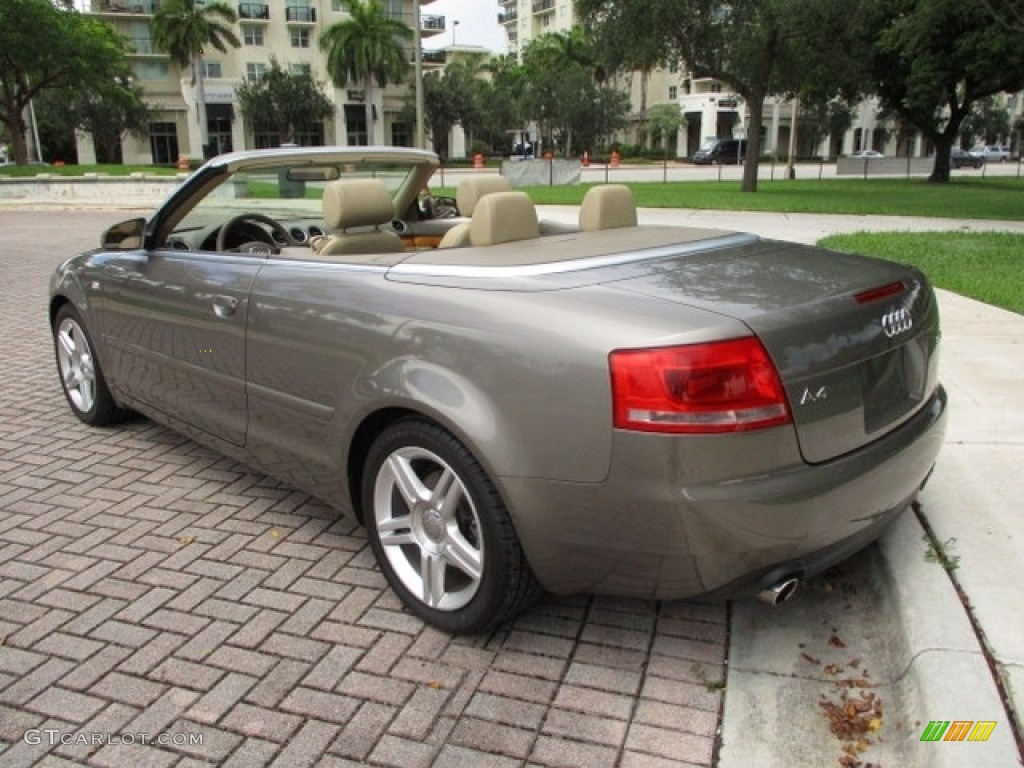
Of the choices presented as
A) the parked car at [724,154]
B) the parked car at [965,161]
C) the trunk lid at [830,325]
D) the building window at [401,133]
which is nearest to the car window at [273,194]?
the trunk lid at [830,325]

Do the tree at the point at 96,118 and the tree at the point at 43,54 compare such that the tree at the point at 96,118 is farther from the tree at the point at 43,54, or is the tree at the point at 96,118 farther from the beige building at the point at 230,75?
the tree at the point at 43,54

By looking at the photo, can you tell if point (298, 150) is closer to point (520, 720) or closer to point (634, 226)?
point (634, 226)

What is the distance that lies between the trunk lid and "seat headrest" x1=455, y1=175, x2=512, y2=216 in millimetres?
1472

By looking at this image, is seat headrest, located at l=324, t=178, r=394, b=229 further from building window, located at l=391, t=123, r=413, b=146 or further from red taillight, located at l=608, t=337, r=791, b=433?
building window, located at l=391, t=123, r=413, b=146

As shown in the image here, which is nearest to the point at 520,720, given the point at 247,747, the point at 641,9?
the point at 247,747

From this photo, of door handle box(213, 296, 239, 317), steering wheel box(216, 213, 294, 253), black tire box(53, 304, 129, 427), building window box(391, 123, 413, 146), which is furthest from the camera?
building window box(391, 123, 413, 146)

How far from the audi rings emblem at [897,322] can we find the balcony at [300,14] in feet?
242

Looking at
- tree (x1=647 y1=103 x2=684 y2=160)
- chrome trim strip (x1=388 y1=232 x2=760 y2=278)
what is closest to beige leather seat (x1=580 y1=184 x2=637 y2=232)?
chrome trim strip (x1=388 y1=232 x2=760 y2=278)

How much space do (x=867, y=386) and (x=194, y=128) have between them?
7279cm

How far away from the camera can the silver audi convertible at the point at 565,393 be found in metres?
2.24

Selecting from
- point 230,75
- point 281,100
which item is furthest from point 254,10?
point 281,100

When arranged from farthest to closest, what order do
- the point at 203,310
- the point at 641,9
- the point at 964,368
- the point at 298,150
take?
1. the point at 641,9
2. the point at 964,368
3. the point at 298,150
4. the point at 203,310

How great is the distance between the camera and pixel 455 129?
243 ft

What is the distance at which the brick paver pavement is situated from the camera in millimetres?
2371
